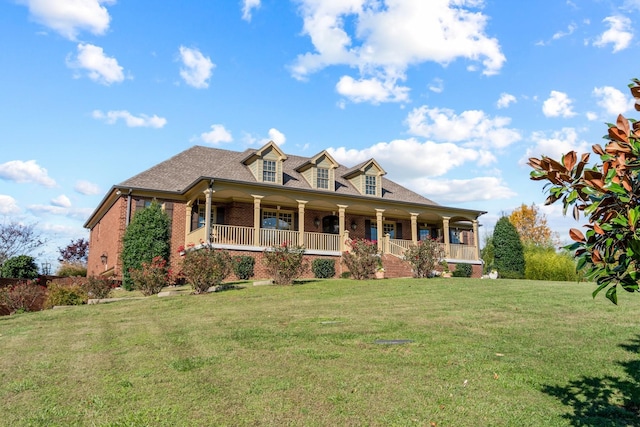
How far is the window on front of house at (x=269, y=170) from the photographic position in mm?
23188

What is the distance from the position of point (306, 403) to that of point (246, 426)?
0.73 m

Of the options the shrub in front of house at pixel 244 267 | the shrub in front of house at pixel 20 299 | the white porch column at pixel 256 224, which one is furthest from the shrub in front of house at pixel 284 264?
the shrub in front of house at pixel 20 299

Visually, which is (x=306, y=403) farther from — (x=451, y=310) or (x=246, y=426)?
(x=451, y=310)

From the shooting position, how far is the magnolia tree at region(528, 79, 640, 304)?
8.43 feet

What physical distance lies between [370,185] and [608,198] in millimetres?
23889

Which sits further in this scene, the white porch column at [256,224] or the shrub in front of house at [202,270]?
the white porch column at [256,224]

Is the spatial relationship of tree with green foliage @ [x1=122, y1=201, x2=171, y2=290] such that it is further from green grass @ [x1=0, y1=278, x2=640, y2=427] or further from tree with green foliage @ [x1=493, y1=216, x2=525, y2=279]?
tree with green foliage @ [x1=493, y1=216, x2=525, y2=279]

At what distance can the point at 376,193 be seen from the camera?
26.2 metres

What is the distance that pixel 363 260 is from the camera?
712 inches

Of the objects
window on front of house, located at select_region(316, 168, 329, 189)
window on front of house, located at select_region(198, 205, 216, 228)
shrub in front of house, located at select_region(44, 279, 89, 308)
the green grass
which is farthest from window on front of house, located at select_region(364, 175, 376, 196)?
the green grass

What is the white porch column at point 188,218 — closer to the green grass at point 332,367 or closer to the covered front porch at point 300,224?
the covered front porch at point 300,224

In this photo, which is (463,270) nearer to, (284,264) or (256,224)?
(256,224)

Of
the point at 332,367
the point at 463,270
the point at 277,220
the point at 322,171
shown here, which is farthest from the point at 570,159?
the point at 463,270

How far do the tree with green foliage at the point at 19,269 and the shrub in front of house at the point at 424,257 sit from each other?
786 inches
